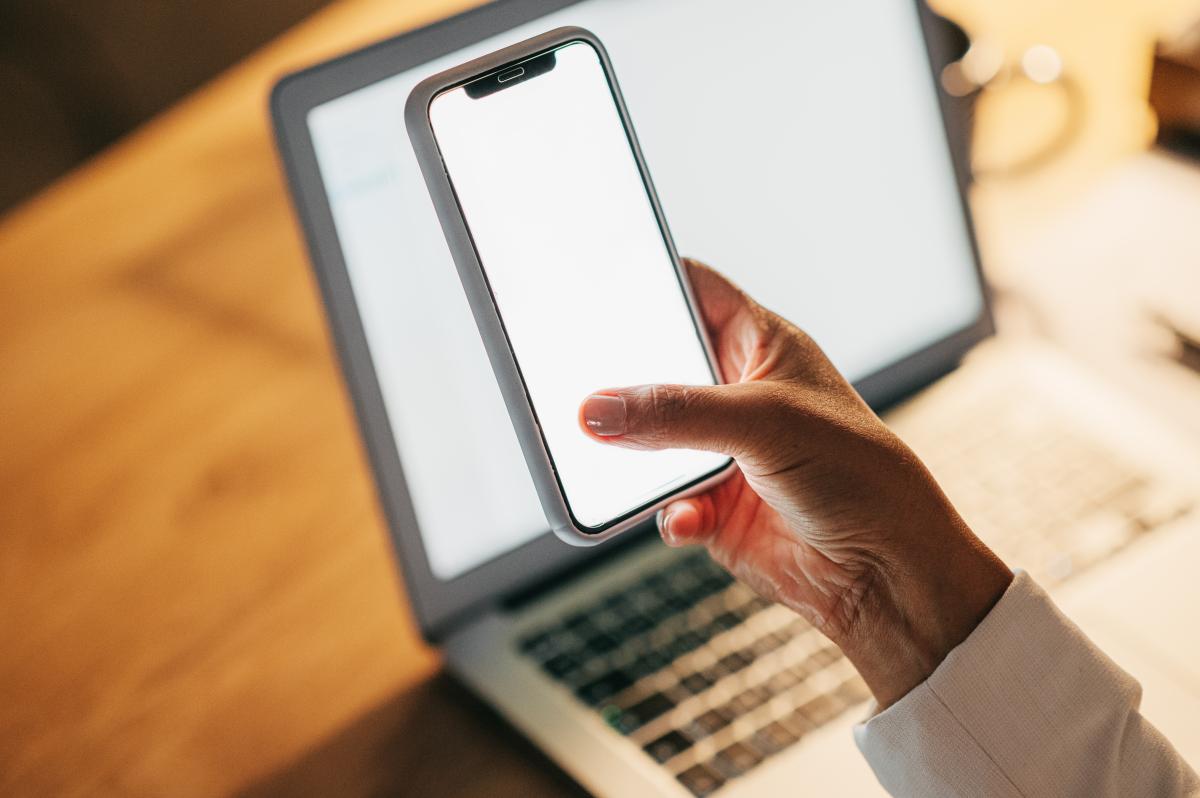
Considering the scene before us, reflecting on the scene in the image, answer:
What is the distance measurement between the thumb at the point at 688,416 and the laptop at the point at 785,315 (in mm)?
132

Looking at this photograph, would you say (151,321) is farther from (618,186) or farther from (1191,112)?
(1191,112)

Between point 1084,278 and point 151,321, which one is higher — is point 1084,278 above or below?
below

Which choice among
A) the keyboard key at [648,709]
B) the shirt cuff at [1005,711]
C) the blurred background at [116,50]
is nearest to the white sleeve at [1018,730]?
the shirt cuff at [1005,711]

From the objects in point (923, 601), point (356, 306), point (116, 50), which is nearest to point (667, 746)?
point (923, 601)

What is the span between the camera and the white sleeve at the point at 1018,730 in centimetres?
41

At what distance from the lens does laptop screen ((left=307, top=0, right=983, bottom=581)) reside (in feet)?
1.60

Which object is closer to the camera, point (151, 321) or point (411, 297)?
point (411, 297)

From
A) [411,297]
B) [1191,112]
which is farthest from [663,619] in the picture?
[1191,112]

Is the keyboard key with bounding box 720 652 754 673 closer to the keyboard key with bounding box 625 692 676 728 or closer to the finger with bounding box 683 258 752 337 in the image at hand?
the keyboard key with bounding box 625 692 676 728

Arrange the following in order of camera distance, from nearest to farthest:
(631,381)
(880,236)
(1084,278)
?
(631,381) → (880,236) → (1084,278)

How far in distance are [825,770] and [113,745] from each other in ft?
1.14

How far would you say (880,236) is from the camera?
575 mm

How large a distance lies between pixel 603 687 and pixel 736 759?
7cm

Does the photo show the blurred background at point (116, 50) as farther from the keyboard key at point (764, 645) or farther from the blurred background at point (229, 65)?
the keyboard key at point (764, 645)
